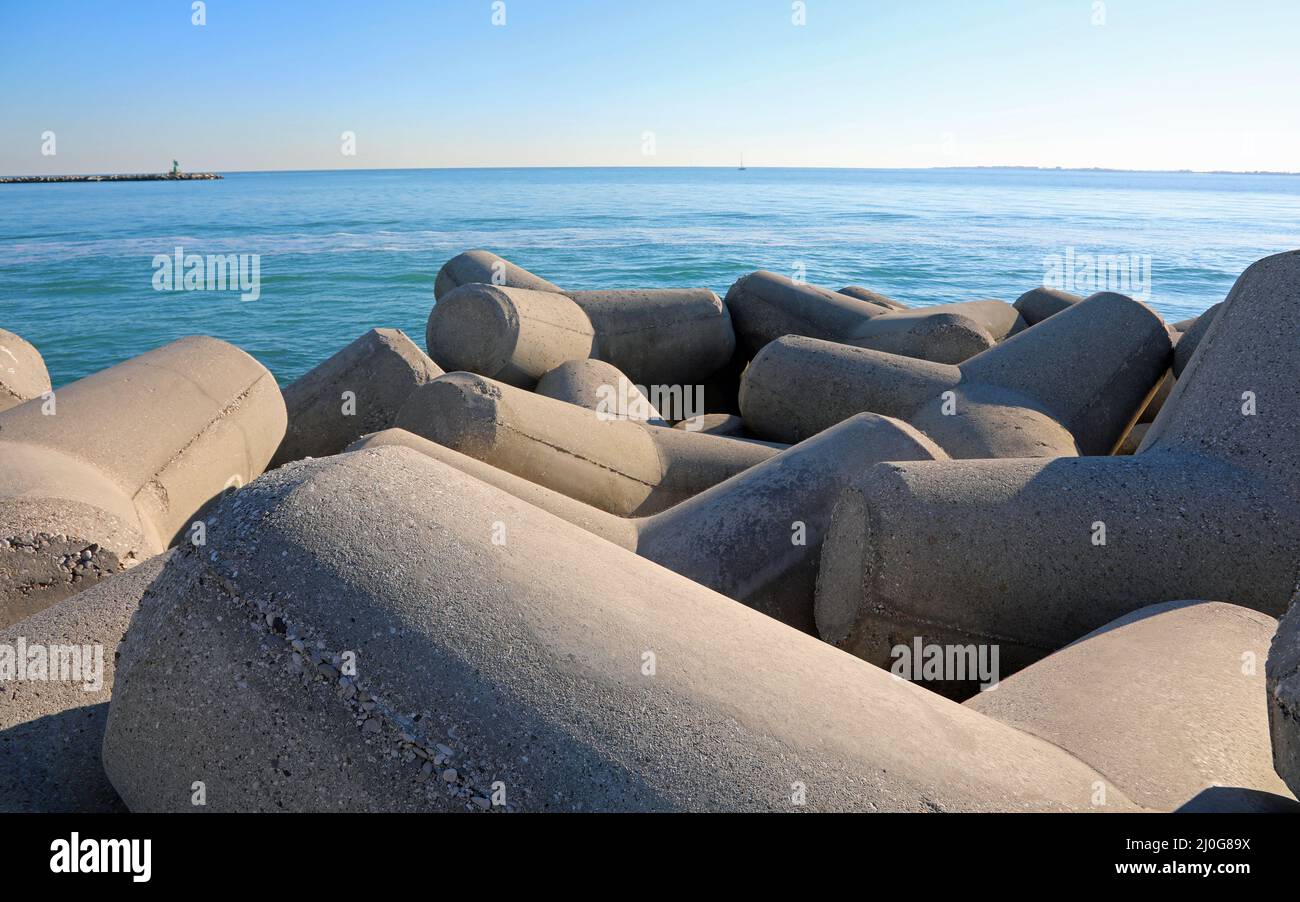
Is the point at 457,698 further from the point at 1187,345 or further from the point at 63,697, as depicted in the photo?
the point at 1187,345

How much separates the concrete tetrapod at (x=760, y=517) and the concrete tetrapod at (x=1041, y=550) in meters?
0.25

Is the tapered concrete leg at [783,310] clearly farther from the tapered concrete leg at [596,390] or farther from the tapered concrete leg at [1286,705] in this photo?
the tapered concrete leg at [1286,705]

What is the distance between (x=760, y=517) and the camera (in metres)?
3.23

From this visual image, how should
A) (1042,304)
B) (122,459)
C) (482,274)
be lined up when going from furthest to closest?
1. (1042,304)
2. (482,274)
3. (122,459)

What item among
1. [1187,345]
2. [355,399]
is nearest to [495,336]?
[355,399]

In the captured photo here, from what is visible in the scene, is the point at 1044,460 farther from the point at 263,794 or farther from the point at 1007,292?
the point at 1007,292

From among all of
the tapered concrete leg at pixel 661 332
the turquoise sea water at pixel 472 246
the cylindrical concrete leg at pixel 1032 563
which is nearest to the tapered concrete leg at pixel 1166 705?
the cylindrical concrete leg at pixel 1032 563

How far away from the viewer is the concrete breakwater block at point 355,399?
196 inches

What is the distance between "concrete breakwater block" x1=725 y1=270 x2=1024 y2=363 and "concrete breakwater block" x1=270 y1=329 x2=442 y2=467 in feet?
9.92

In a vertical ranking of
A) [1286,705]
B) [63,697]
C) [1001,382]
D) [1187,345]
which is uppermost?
[1187,345]

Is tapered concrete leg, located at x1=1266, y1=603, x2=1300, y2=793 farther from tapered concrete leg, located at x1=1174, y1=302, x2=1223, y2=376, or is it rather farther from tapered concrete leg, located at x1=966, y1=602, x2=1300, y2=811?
tapered concrete leg, located at x1=1174, y1=302, x2=1223, y2=376

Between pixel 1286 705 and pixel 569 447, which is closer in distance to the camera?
pixel 1286 705

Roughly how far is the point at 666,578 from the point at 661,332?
16.9 feet
